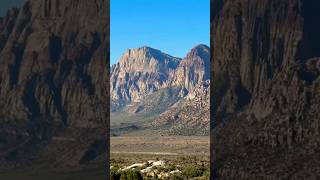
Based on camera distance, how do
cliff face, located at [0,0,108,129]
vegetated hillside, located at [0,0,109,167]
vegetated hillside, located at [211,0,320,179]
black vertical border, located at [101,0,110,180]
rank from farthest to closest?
cliff face, located at [0,0,108,129] < vegetated hillside, located at [0,0,109,167] < black vertical border, located at [101,0,110,180] < vegetated hillside, located at [211,0,320,179]

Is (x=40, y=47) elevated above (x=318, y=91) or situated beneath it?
elevated above

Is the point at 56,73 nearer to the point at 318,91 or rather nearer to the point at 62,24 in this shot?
the point at 62,24

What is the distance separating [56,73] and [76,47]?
520 cm

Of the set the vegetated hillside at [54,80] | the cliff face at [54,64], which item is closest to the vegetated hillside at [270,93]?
the vegetated hillside at [54,80]

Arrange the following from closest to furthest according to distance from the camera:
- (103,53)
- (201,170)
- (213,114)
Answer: (103,53) → (213,114) → (201,170)

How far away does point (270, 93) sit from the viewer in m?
71.5

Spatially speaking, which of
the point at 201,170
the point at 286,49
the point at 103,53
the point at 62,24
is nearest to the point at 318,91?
the point at 286,49

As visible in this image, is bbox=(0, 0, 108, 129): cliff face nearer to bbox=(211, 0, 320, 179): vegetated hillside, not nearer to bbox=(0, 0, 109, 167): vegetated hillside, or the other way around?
bbox=(0, 0, 109, 167): vegetated hillside

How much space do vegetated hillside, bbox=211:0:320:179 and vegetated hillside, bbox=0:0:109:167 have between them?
586 inches

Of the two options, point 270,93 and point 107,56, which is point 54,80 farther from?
point 270,93

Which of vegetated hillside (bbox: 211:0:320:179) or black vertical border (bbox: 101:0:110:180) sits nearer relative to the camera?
vegetated hillside (bbox: 211:0:320:179)

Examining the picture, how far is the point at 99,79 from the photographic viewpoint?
78812mm

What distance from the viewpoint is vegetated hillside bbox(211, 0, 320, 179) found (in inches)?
2707

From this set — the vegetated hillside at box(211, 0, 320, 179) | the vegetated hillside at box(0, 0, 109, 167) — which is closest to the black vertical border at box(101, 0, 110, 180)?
the vegetated hillside at box(0, 0, 109, 167)
